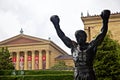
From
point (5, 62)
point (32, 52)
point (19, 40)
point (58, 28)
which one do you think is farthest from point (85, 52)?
point (19, 40)

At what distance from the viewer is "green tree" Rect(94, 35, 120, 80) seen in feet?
106

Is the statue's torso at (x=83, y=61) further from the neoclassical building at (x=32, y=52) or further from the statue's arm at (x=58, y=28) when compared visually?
the neoclassical building at (x=32, y=52)

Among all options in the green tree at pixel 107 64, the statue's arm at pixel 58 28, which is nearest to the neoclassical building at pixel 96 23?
the green tree at pixel 107 64

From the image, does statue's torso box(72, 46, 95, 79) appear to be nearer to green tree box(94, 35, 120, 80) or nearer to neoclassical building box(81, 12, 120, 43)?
green tree box(94, 35, 120, 80)

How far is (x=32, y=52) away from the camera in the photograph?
9769 cm

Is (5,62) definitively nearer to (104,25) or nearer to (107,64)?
(107,64)

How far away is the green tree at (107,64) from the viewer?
32.4 m

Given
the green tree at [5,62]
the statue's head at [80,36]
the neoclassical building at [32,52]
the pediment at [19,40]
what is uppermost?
the pediment at [19,40]

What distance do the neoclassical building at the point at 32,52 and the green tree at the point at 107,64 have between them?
202 ft

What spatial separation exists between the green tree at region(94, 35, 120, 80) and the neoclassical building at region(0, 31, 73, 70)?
61429 mm

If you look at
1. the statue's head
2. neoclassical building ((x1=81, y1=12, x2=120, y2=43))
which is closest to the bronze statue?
the statue's head

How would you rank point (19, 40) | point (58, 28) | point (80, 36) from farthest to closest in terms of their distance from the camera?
point (19, 40), point (58, 28), point (80, 36)

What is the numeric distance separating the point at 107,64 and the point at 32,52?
66000 millimetres

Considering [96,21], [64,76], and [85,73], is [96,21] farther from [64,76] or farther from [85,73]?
[85,73]
